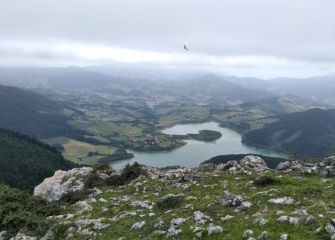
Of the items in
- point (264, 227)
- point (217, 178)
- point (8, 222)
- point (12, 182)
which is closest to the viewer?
point (264, 227)

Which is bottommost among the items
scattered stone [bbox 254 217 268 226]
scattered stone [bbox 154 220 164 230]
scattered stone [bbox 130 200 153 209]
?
scattered stone [bbox 130 200 153 209]

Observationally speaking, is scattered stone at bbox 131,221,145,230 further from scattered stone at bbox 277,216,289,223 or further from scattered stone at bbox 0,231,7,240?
scattered stone at bbox 0,231,7,240

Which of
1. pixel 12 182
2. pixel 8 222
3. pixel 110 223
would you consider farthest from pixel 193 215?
pixel 12 182

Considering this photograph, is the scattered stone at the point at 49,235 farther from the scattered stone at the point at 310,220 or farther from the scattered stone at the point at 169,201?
the scattered stone at the point at 310,220

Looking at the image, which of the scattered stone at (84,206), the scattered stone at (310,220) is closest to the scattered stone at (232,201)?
the scattered stone at (310,220)

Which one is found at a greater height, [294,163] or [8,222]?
[294,163]

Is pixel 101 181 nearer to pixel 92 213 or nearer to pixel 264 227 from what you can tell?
pixel 92 213

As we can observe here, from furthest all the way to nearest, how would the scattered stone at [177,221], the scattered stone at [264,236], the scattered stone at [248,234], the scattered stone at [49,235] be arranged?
the scattered stone at [49,235], the scattered stone at [177,221], the scattered stone at [248,234], the scattered stone at [264,236]

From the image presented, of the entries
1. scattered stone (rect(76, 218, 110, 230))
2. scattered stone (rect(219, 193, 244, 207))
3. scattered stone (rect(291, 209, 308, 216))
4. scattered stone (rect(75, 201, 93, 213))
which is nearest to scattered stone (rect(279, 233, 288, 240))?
scattered stone (rect(291, 209, 308, 216))
